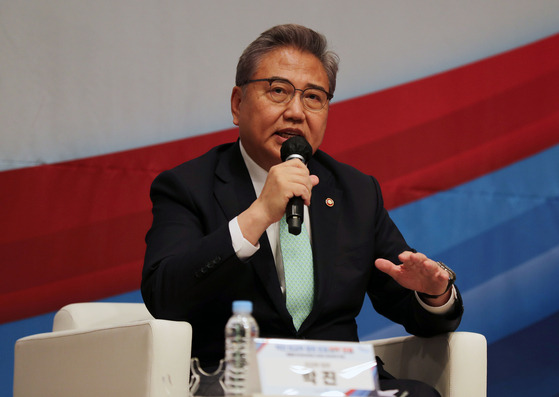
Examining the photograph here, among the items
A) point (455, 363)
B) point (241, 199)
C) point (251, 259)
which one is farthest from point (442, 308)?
point (241, 199)

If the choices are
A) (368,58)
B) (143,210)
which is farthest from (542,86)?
(143,210)

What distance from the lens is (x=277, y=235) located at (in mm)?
2031

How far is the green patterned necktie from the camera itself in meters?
1.95

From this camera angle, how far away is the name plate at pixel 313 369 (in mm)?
1274

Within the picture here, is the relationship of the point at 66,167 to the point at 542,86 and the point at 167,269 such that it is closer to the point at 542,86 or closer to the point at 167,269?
the point at 167,269

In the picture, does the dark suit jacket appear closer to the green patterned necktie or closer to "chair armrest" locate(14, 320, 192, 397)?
the green patterned necktie

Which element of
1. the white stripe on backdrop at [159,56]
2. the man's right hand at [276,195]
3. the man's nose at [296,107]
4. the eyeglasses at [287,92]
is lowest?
the man's right hand at [276,195]

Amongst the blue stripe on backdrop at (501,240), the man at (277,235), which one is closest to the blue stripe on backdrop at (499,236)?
the blue stripe on backdrop at (501,240)

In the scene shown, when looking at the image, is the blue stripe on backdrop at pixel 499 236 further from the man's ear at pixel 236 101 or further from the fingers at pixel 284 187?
the fingers at pixel 284 187

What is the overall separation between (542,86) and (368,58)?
0.88 meters

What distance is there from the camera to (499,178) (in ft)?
11.0

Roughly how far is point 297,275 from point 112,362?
56 centimetres

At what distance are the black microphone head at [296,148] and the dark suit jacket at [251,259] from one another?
0.70ft

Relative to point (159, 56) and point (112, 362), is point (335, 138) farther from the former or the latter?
point (112, 362)
